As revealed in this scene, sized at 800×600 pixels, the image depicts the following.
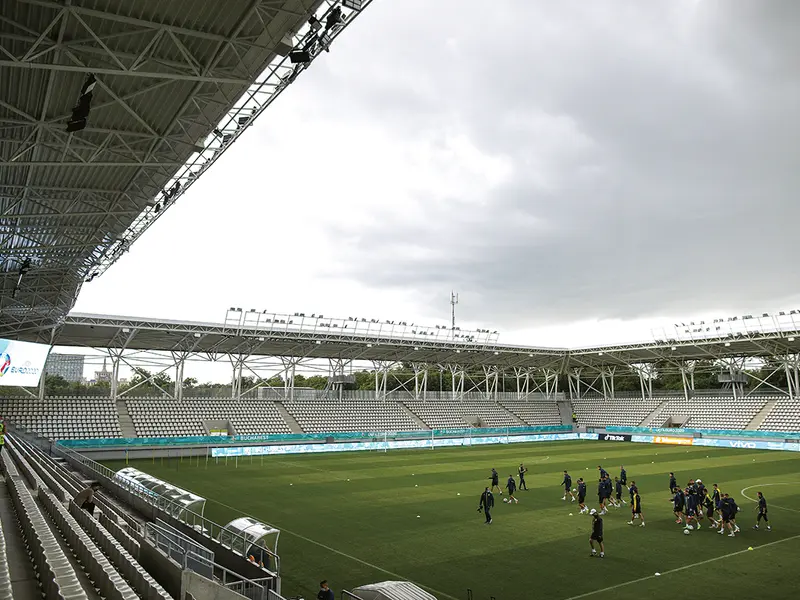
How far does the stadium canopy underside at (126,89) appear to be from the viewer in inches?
424

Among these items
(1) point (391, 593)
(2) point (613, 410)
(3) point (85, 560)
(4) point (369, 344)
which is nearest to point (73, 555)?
(3) point (85, 560)

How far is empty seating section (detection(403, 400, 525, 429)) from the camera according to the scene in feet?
207

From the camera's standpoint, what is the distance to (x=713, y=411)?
5981cm

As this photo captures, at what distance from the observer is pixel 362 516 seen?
22.0 m

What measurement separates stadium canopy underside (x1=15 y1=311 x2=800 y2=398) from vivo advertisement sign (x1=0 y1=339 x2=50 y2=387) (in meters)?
5.75

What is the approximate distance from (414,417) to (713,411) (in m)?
30.7

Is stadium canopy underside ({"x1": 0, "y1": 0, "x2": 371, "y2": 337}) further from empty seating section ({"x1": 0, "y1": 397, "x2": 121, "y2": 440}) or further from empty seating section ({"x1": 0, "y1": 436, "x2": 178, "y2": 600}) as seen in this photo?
empty seating section ({"x1": 0, "y1": 397, "x2": 121, "y2": 440})

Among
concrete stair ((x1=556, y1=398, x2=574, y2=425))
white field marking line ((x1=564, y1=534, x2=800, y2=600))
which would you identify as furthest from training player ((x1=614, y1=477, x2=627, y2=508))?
concrete stair ((x1=556, y1=398, x2=574, y2=425))

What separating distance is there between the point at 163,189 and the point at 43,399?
34.2m

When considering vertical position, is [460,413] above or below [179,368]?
below

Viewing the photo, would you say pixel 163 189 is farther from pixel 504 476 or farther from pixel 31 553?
pixel 504 476

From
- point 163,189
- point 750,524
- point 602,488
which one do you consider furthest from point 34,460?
point 750,524

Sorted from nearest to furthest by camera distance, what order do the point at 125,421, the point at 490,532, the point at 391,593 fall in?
the point at 391,593 → the point at 490,532 → the point at 125,421

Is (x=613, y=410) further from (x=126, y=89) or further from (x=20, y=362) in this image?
(x=126, y=89)
